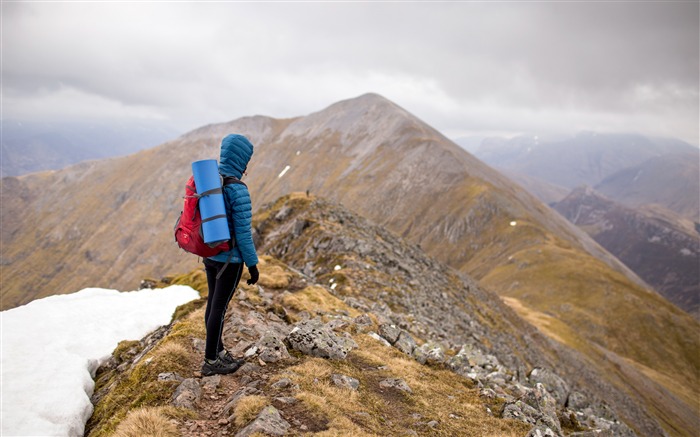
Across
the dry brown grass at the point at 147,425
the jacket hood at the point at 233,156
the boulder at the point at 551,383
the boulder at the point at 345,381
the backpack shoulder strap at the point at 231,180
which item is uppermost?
the jacket hood at the point at 233,156

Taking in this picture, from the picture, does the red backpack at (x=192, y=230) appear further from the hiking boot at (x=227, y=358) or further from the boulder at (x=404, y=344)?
the boulder at (x=404, y=344)

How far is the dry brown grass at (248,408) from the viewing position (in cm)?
779

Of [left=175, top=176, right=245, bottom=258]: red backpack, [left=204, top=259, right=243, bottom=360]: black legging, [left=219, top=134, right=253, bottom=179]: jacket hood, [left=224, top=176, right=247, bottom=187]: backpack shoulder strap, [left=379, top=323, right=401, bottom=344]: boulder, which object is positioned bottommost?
[left=379, top=323, right=401, bottom=344]: boulder

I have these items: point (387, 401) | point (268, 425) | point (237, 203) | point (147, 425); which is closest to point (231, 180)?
point (237, 203)

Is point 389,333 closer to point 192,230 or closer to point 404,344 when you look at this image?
point 404,344

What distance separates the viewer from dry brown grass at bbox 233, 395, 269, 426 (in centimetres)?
779

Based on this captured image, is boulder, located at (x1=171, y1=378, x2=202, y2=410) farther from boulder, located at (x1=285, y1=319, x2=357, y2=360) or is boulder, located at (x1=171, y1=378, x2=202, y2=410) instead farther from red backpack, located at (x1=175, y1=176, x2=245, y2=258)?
boulder, located at (x1=285, y1=319, x2=357, y2=360)

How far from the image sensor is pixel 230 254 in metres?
9.23

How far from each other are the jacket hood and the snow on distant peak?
7.01 metres

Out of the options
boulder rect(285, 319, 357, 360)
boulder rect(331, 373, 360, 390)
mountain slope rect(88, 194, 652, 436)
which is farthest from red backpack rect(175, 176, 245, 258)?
boulder rect(331, 373, 360, 390)

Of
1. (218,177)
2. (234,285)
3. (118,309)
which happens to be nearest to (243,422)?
(234,285)

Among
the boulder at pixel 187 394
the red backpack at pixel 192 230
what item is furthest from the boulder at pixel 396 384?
the red backpack at pixel 192 230

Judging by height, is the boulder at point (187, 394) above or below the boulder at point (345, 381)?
above

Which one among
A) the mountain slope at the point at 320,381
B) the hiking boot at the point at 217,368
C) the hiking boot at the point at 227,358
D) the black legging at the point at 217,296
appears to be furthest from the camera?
the hiking boot at the point at 227,358
